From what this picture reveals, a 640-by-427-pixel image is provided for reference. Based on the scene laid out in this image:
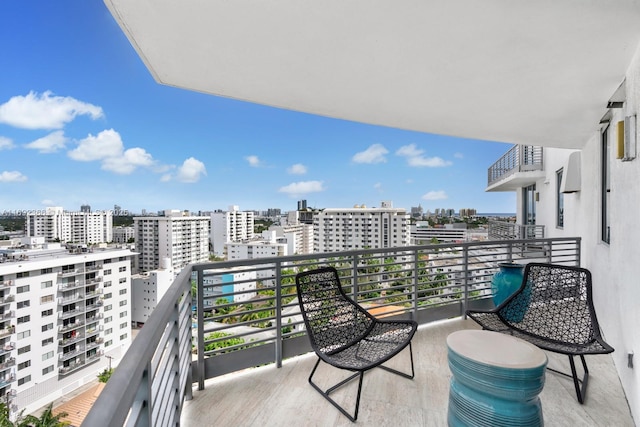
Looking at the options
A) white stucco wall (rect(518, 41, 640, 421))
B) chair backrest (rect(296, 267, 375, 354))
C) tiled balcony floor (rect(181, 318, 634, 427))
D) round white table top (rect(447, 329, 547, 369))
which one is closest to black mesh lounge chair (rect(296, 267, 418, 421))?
chair backrest (rect(296, 267, 375, 354))

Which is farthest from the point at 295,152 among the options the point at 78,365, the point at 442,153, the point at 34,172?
the point at 78,365

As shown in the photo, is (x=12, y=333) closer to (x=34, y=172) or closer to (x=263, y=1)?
(x=263, y=1)

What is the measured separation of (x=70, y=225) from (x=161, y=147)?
696 inches

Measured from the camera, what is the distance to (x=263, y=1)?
1.44m

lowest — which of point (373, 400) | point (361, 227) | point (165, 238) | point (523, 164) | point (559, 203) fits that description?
point (373, 400)

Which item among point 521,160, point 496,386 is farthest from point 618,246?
point 521,160

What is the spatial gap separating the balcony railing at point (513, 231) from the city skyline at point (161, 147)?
9.40ft

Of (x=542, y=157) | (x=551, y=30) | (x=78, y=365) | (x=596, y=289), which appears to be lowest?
(x=78, y=365)

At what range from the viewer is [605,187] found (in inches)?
138

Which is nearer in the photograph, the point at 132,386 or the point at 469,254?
the point at 132,386

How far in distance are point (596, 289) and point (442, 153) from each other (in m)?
31.5

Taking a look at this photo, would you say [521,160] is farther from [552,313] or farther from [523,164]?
[552,313]

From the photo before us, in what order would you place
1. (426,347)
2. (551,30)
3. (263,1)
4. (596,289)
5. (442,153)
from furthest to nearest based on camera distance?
(442,153)
(596,289)
(426,347)
(551,30)
(263,1)

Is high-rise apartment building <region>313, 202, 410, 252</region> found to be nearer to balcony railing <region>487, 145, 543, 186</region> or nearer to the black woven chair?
balcony railing <region>487, 145, 543, 186</region>
